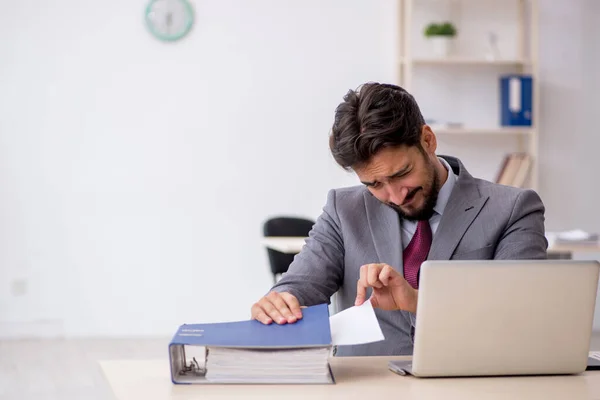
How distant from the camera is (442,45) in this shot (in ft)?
17.6

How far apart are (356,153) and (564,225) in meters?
4.07

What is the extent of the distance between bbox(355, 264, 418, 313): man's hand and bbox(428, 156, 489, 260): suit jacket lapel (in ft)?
1.01

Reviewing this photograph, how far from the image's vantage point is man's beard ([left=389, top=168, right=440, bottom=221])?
208 centimetres

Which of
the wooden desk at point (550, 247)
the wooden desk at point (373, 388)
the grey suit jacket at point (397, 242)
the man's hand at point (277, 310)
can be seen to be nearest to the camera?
Answer: the wooden desk at point (373, 388)

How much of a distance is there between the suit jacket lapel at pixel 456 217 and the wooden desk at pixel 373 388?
0.51m

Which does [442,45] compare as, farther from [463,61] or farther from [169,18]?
[169,18]

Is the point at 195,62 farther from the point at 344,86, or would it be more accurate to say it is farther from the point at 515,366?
the point at 515,366

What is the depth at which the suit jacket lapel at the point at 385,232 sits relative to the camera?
2.08 metres

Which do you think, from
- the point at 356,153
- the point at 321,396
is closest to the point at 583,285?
the point at 321,396

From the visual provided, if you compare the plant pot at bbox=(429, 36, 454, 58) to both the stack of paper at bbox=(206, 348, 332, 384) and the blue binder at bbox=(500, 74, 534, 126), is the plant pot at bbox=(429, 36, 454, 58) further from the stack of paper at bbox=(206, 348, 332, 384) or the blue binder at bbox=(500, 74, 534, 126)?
the stack of paper at bbox=(206, 348, 332, 384)

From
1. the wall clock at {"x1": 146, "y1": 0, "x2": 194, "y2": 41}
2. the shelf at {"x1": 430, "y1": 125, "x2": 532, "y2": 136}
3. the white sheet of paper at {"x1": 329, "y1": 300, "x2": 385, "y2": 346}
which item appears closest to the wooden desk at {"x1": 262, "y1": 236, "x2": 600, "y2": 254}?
the shelf at {"x1": 430, "y1": 125, "x2": 532, "y2": 136}

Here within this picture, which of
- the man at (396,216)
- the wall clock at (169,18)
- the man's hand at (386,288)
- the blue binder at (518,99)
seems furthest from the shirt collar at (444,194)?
the wall clock at (169,18)

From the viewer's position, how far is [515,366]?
1.55 meters

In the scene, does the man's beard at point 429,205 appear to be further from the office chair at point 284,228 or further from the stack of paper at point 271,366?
the office chair at point 284,228
